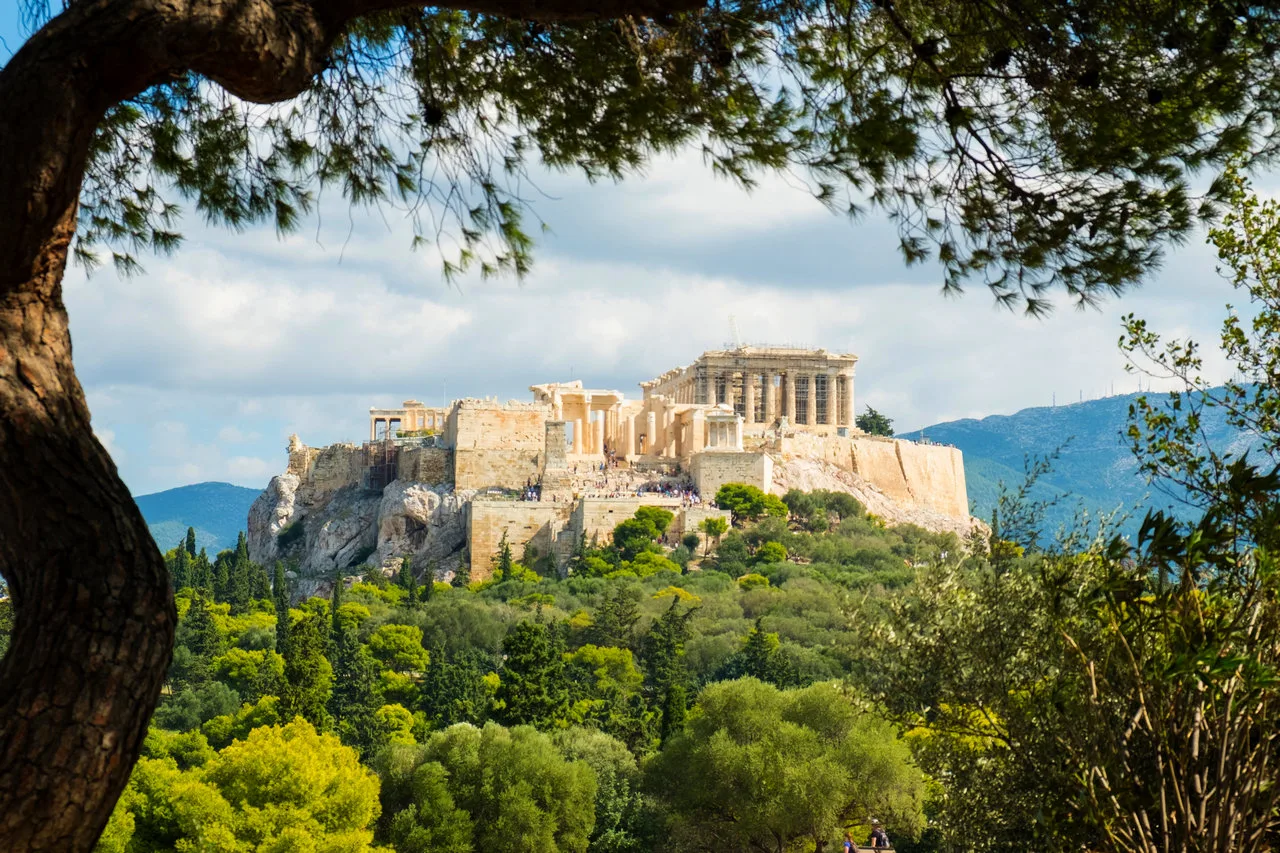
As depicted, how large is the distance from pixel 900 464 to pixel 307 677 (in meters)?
39.6

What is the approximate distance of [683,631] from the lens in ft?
139

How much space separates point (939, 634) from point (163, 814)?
20154 millimetres

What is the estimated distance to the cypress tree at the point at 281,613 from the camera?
4084 centimetres

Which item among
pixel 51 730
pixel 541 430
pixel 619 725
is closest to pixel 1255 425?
pixel 51 730

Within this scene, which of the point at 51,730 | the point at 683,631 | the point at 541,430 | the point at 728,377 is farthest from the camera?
the point at 728,377

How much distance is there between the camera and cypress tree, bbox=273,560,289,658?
40.8 metres

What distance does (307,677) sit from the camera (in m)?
34.1

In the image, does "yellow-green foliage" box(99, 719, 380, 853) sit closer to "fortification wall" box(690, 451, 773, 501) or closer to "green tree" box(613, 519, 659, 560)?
"green tree" box(613, 519, 659, 560)

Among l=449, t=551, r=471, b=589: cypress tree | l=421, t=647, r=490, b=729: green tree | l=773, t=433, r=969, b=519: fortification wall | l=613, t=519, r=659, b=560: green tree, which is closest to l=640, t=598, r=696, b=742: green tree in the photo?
l=421, t=647, r=490, b=729: green tree

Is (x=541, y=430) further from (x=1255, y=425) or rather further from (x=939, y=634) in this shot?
(x=1255, y=425)

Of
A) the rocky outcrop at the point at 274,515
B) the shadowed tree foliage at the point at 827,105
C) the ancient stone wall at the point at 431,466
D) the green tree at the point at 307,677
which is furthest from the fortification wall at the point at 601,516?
the shadowed tree foliage at the point at 827,105

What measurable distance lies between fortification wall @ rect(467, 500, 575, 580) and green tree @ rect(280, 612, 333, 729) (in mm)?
15089

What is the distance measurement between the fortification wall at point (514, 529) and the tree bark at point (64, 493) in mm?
49756

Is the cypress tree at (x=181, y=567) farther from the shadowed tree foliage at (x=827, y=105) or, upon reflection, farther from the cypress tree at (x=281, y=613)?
the shadowed tree foliage at (x=827, y=105)
